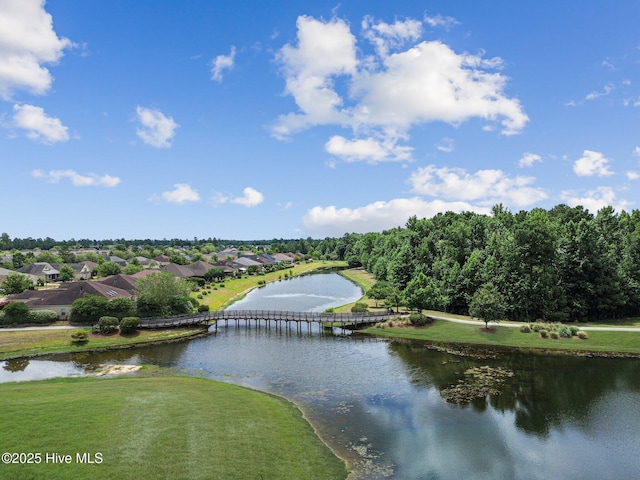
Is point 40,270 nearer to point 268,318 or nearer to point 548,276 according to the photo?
point 268,318

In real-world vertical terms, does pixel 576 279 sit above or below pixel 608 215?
below

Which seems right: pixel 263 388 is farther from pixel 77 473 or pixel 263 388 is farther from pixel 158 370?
pixel 77 473

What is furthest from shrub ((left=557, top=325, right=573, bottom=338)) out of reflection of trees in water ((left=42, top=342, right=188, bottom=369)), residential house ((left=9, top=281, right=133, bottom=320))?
residential house ((left=9, top=281, right=133, bottom=320))

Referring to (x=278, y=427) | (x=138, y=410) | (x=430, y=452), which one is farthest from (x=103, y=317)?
(x=430, y=452)

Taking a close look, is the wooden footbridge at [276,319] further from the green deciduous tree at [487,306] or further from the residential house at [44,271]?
the residential house at [44,271]

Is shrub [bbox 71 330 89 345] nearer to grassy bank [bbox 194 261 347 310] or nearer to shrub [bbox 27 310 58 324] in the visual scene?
shrub [bbox 27 310 58 324]

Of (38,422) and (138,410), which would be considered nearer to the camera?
(38,422)
